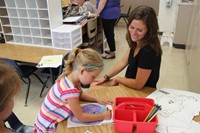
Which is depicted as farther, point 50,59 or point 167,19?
point 167,19

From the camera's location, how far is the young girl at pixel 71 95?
1.06 m

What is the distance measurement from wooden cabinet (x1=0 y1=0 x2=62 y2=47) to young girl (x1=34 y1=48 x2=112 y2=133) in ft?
4.94

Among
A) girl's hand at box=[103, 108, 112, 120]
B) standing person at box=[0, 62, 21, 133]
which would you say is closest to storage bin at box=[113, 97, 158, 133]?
girl's hand at box=[103, 108, 112, 120]

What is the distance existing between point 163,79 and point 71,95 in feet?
7.54

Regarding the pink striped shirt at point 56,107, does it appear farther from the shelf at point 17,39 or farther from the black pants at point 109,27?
the black pants at point 109,27

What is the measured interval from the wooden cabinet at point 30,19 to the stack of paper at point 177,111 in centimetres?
174

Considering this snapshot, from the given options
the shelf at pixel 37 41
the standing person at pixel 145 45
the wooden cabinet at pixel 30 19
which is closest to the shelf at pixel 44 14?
the wooden cabinet at pixel 30 19

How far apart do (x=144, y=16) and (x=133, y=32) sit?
14 centimetres

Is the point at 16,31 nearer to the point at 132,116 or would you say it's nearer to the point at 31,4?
the point at 31,4

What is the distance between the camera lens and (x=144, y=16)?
1.36 meters

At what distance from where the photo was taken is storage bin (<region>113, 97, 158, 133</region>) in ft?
3.07

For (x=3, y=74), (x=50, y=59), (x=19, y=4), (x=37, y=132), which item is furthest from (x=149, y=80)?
→ (x=19, y=4)

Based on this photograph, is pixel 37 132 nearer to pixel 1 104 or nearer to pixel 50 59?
pixel 1 104

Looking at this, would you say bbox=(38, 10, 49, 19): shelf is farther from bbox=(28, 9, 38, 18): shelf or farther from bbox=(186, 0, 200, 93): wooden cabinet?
bbox=(186, 0, 200, 93): wooden cabinet
